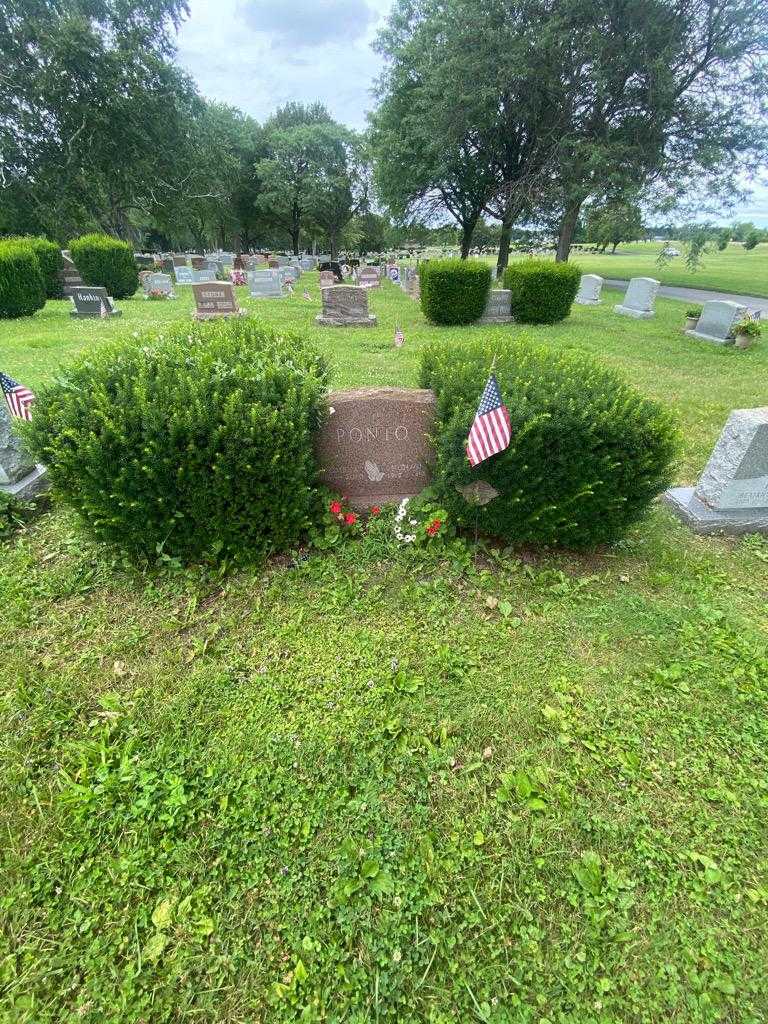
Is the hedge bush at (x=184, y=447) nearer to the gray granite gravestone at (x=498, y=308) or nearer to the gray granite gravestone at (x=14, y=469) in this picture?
the gray granite gravestone at (x=14, y=469)

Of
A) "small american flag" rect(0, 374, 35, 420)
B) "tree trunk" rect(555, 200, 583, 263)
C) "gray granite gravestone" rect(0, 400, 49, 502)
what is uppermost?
"tree trunk" rect(555, 200, 583, 263)

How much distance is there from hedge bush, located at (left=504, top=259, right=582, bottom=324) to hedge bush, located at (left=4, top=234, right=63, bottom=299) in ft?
45.2

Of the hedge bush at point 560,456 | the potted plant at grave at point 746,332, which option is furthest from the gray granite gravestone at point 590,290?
the hedge bush at point 560,456

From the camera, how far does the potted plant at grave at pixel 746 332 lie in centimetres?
1021

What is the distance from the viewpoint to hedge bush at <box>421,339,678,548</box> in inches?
112

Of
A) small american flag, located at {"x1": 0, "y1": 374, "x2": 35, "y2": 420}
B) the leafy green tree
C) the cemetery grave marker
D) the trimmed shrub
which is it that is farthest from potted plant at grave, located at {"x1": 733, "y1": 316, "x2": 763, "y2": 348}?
the trimmed shrub

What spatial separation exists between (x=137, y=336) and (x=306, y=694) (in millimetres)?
3046

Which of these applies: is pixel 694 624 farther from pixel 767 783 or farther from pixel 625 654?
pixel 767 783

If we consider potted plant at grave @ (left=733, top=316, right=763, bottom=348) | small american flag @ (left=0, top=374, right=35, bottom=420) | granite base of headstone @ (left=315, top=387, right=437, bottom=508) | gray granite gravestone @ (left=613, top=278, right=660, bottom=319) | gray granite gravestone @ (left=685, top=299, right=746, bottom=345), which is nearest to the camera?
small american flag @ (left=0, top=374, right=35, bottom=420)

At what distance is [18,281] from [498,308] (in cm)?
1250

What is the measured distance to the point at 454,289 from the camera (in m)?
11.9

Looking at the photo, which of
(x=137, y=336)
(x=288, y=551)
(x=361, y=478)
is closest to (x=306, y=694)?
(x=288, y=551)

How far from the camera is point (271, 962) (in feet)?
5.11

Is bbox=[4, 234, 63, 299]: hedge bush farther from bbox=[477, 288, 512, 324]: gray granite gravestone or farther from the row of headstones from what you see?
the row of headstones
